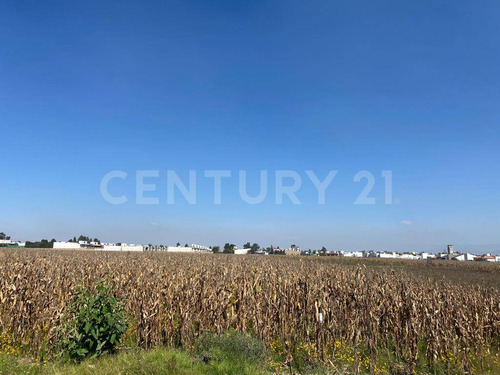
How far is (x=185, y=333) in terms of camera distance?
8.94 meters

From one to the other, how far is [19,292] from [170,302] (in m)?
4.68

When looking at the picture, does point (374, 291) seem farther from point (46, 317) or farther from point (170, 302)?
point (46, 317)

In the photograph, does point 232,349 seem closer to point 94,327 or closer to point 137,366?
point 137,366

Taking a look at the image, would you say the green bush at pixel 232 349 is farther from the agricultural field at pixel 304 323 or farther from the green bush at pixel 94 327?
the green bush at pixel 94 327

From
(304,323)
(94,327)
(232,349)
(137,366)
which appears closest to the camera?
(137,366)

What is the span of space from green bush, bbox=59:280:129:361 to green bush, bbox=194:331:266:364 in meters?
2.18

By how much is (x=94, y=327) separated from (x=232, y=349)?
3406 mm

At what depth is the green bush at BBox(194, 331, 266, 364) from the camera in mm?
7508

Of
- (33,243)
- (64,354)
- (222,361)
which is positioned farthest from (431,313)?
(33,243)

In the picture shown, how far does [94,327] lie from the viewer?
291 inches

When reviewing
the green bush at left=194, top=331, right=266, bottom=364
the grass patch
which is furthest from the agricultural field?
the grass patch

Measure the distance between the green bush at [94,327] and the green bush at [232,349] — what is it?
7.14 feet

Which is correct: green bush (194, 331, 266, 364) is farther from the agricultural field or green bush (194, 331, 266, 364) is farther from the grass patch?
the agricultural field

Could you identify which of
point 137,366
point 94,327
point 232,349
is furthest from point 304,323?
point 94,327
